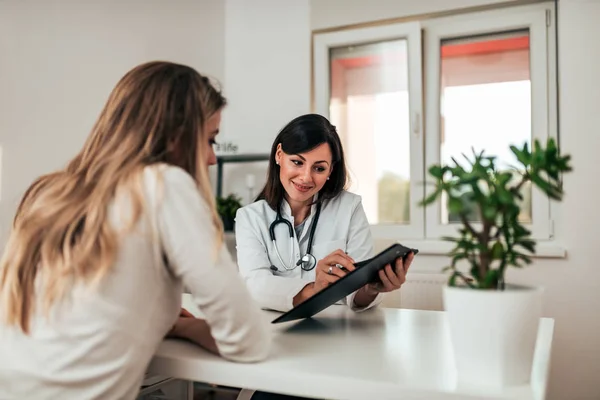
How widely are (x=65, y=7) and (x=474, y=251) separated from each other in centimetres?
247

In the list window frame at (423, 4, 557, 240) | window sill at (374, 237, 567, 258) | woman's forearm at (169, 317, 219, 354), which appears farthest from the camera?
window frame at (423, 4, 557, 240)

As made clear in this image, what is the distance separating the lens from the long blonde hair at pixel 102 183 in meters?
0.81

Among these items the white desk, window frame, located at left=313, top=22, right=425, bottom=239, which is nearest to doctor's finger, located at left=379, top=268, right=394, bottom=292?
the white desk

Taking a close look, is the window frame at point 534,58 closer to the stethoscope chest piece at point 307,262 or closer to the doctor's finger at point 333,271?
the stethoscope chest piece at point 307,262

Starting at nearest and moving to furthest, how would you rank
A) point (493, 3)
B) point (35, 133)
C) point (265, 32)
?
point (35, 133)
point (493, 3)
point (265, 32)

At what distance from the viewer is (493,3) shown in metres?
2.79

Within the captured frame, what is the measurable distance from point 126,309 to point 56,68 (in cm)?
203

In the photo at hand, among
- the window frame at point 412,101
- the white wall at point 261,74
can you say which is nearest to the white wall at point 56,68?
the white wall at point 261,74

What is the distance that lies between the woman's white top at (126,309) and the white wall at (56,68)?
138 cm

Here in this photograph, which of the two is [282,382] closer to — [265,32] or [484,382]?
[484,382]

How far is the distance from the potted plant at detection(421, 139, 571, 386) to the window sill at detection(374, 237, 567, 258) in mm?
1764

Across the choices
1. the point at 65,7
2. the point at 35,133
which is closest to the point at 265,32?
the point at 65,7

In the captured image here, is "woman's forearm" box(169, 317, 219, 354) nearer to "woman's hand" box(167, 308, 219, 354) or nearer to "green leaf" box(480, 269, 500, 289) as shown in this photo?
"woman's hand" box(167, 308, 219, 354)

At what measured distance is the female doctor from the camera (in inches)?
67.7
